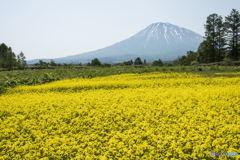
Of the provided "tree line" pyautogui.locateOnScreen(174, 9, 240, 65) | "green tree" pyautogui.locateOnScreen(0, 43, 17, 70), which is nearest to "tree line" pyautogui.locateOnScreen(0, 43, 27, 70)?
"green tree" pyautogui.locateOnScreen(0, 43, 17, 70)

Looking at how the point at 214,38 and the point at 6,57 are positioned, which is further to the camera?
the point at 6,57

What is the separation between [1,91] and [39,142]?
10.5 m

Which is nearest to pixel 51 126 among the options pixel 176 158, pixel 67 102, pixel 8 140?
pixel 8 140

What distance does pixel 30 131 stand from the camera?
7789 millimetres

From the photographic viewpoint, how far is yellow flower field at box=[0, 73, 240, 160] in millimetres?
6055

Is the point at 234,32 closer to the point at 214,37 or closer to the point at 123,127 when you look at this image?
the point at 214,37

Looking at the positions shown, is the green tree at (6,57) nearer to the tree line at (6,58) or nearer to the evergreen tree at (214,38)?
the tree line at (6,58)

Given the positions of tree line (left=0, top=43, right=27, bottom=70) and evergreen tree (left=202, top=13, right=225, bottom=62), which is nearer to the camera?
evergreen tree (left=202, top=13, right=225, bottom=62)

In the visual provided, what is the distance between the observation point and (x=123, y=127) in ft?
25.6

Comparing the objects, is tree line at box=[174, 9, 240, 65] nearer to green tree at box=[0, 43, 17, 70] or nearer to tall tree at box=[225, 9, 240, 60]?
tall tree at box=[225, 9, 240, 60]

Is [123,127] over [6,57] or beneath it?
beneath

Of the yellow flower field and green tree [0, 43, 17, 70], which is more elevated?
green tree [0, 43, 17, 70]

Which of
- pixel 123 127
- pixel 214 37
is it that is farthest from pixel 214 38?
pixel 123 127

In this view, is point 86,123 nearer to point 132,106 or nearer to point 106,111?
point 106,111
